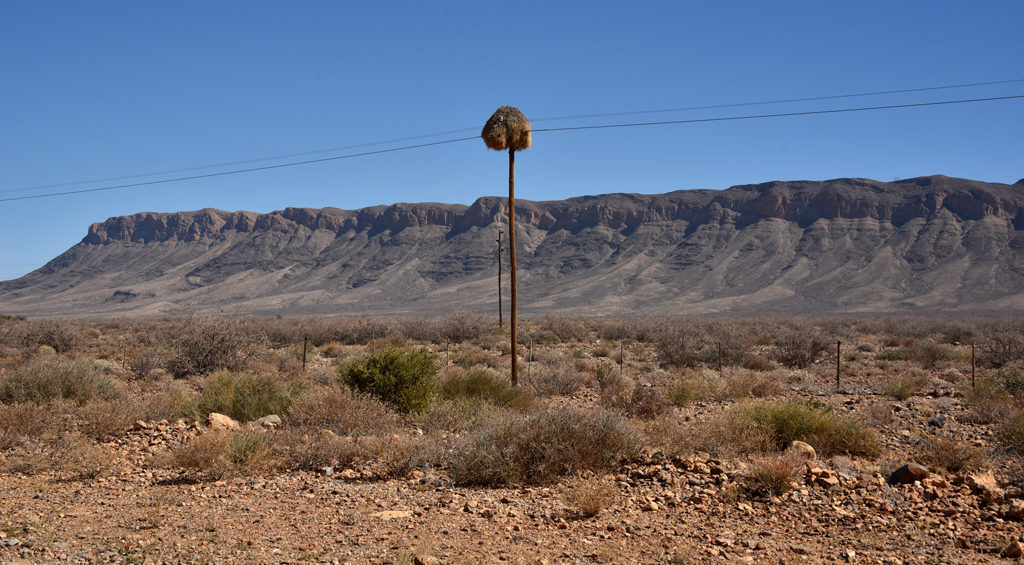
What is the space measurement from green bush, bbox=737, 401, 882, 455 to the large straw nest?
345 inches

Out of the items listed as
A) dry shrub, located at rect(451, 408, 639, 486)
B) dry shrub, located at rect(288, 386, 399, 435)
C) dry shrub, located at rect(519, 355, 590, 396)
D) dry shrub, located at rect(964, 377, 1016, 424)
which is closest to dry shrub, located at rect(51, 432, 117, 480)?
dry shrub, located at rect(288, 386, 399, 435)

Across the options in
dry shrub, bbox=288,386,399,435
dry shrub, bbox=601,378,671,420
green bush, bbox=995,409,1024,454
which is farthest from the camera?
dry shrub, bbox=601,378,671,420

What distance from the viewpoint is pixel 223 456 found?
834 cm

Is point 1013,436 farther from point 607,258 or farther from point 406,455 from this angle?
point 607,258

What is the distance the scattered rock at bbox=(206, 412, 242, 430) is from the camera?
34.9 feet

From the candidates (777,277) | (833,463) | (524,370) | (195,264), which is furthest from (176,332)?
(195,264)

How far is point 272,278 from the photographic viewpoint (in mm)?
126000

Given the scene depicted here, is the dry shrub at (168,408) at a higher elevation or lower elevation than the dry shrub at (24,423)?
lower

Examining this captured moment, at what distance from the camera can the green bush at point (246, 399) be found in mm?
11984

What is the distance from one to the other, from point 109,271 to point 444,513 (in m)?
161

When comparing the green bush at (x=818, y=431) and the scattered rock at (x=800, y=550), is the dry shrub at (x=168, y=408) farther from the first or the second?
the scattered rock at (x=800, y=550)

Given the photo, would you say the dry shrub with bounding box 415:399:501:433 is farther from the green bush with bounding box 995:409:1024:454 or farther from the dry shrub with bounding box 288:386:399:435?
the green bush with bounding box 995:409:1024:454

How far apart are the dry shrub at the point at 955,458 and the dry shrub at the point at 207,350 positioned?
17194mm

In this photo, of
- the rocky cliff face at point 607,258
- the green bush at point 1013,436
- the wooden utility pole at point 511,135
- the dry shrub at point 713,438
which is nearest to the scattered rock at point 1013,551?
the dry shrub at point 713,438
